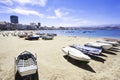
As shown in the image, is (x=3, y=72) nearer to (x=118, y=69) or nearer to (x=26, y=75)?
(x=26, y=75)

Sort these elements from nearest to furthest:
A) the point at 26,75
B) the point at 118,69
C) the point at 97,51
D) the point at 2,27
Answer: the point at 26,75 → the point at 118,69 → the point at 97,51 → the point at 2,27

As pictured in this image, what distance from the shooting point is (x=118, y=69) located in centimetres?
1021

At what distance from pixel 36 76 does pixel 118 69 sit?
7764mm

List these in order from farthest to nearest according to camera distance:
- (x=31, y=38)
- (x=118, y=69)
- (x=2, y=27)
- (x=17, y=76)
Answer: (x=2, y=27) → (x=31, y=38) → (x=118, y=69) → (x=17, y=76)

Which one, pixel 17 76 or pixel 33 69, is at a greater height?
pixel 33 69

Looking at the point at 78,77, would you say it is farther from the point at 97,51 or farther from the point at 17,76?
the point at 97,51

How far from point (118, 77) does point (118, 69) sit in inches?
72.3

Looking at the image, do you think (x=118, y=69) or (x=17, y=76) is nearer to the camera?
(x=17, y=76)

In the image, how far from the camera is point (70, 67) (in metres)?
10.6

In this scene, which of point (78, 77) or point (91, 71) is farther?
point (91, 71)

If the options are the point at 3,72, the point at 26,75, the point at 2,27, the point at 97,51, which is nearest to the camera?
the point at 26,75

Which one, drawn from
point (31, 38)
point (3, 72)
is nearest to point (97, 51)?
point (3, 72)

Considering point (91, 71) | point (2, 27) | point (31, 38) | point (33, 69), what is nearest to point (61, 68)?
point (91, 71)

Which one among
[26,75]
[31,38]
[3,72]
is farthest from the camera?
[31,38]
